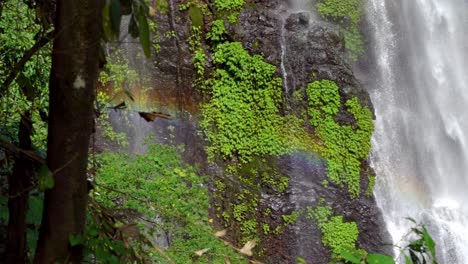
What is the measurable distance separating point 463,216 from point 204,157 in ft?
19.3

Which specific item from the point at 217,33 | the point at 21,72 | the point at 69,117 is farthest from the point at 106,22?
the point at 217,33

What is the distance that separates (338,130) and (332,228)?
7.10ft

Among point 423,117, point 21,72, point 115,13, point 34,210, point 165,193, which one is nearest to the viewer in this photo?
point 115,13

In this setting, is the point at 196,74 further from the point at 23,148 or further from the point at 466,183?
the point at 23,148

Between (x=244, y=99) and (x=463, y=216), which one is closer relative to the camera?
(x=244, y=99)

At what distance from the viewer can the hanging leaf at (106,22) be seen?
1.96 meters

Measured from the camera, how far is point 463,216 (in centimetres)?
1261

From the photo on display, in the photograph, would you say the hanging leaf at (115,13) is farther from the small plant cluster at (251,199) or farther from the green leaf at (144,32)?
the small plant cluster at (251,199)

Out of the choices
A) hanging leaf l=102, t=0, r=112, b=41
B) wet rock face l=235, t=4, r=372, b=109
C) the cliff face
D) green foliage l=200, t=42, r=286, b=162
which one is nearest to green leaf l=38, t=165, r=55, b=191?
hanging leaf l=102, t=0, r=112, b=41

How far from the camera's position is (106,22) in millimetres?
2010

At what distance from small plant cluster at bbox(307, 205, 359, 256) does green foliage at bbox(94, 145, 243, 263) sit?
7.45 feet

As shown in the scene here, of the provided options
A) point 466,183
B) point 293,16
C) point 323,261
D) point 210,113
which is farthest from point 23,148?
point 466,183

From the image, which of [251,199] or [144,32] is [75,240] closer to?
[144,32]

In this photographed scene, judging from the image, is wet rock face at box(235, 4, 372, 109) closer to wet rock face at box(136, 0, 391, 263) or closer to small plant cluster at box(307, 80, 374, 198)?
wet rock face at box(136, 0, 391, 263)
